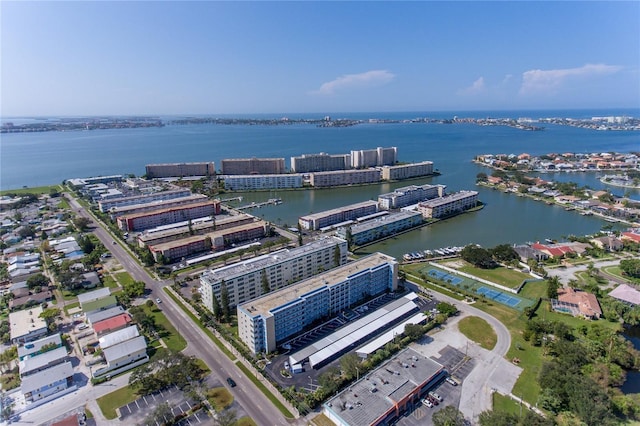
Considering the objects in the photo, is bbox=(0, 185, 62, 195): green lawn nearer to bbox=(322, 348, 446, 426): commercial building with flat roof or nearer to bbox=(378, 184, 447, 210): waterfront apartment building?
bbox=(378, 184, 447, 210): waterfront apartment building

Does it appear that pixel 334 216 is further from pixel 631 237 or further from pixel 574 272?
pixel 631 237

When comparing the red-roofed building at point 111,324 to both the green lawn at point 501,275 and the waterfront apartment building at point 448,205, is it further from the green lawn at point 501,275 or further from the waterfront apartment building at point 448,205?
the waterfront apartment building at point 448,205

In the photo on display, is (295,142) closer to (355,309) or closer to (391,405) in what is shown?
(355,309)

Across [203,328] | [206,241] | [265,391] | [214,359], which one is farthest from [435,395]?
[206,241]

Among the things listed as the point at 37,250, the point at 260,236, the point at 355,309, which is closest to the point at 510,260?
the point at 355,309

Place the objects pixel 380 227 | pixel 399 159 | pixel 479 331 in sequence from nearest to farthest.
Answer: pixel 479 331
pixel 380 227
pixel 399 159

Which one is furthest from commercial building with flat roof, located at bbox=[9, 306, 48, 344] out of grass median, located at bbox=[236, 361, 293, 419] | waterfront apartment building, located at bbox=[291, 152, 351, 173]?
waterfront apartment building, located at bbox=[291, 152, 351, 173]
